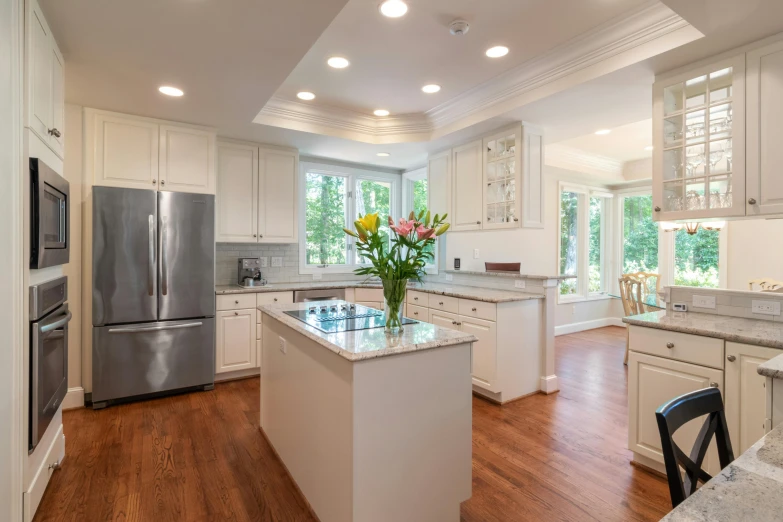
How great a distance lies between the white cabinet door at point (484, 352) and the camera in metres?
3.28

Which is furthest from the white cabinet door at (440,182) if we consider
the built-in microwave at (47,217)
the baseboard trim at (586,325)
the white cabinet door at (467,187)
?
the built-in microwave at (47,217)

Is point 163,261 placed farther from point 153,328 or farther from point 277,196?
point 277,196

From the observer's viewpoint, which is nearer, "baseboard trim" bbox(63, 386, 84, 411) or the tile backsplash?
"baseboard trim" bbox(63, 386, 84, 411)

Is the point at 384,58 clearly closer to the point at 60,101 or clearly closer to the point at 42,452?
the point at 60,101

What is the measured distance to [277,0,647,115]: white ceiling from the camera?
7.39ft

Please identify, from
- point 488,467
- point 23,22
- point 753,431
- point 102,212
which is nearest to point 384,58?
point 23,22

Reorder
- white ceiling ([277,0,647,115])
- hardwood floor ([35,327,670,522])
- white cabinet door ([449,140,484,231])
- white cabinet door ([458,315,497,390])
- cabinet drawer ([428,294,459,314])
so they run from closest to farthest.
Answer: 1. hardwood floor ([35,327,670,522])
2. white ceiling ([277,0,647,115])
3. white cabinet door ([458,315,497,390])
4. cabinet drawer ([428,294,459,314])
5. white cabinet door ([449,140,484,231])

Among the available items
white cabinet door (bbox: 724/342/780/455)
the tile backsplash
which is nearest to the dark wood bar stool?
white cabinet door (bbox: 724/342/780/455)

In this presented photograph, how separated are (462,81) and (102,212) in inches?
120

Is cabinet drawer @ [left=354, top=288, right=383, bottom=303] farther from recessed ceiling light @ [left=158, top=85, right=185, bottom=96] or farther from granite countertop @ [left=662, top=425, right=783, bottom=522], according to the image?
granite countertop @ [left=662, top=425, right=783, bottom=522]

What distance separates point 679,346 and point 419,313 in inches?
91.2

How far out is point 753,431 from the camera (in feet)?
6.17

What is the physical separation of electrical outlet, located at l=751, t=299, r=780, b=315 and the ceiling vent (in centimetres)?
229

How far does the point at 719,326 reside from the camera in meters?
2.11
